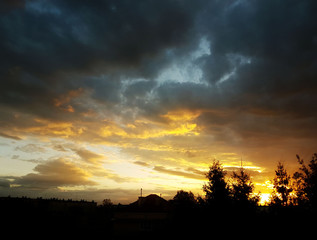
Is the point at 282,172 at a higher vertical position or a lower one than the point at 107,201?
higher

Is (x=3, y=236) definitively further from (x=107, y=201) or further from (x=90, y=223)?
(x=107, y=201)

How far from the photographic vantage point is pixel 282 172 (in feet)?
115

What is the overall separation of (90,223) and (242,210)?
61584 mm

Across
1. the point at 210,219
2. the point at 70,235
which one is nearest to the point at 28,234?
the point at 70,235

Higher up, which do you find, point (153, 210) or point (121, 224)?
point (153, 210)

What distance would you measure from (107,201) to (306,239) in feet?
414

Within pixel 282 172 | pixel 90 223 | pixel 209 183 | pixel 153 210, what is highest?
pixel 282 172

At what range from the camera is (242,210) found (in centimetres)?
1563

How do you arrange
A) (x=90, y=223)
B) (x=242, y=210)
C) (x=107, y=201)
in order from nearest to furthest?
(x=242, y=210), (x=90, y=223), (x=107, y=201)

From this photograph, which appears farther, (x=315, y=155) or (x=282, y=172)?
(x=282, y=172)

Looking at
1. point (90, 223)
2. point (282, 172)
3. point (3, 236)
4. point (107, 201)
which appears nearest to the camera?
point (3, 236)

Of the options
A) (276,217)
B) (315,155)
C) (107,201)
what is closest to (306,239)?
(276,217)

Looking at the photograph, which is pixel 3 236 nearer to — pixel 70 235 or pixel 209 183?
pixel 70 235

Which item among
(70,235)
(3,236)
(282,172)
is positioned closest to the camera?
(3,236)
